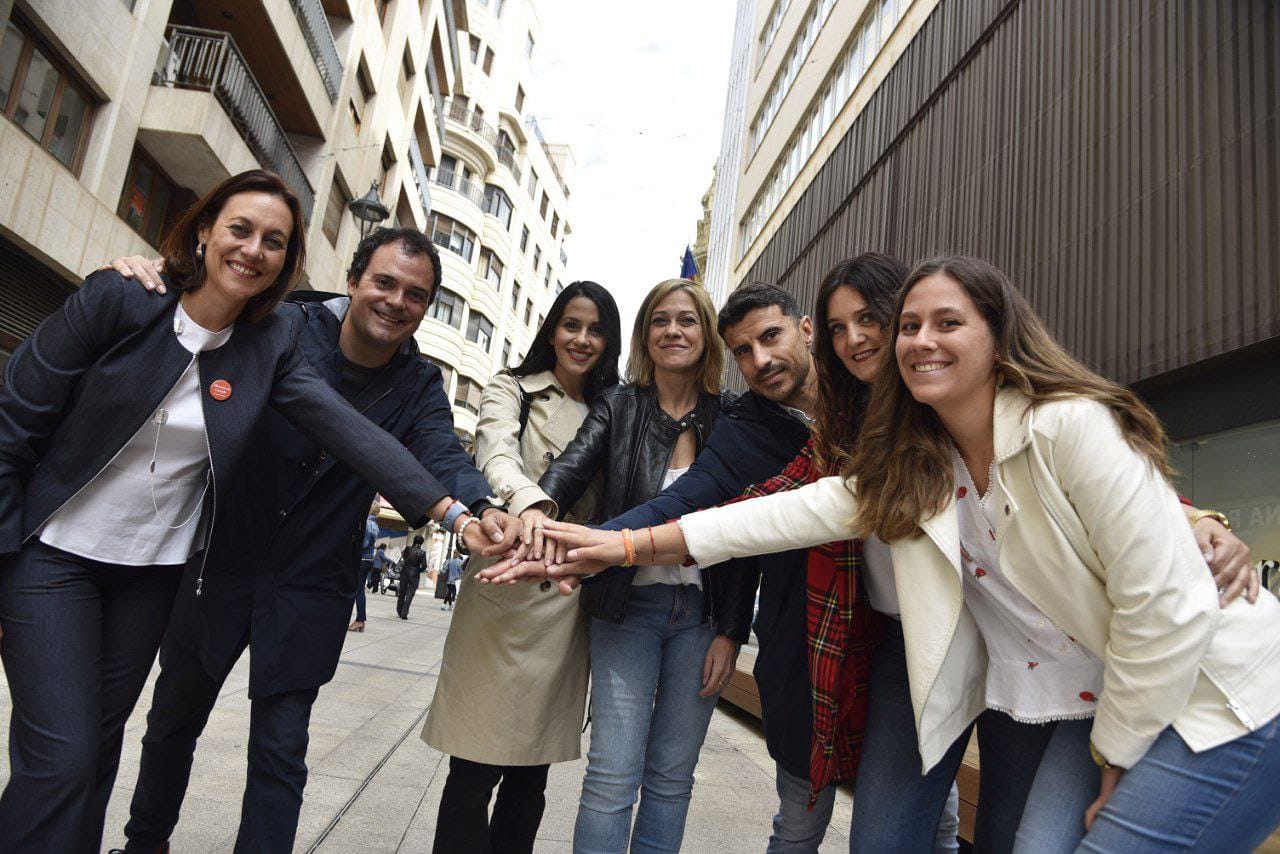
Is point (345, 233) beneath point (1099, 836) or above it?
above

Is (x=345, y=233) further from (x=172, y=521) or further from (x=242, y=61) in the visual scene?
(x=172, y=521)

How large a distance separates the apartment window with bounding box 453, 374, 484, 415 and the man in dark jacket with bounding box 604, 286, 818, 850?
38.1 meters

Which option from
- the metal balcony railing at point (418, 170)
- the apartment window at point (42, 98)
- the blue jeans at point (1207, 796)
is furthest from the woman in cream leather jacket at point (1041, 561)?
the metal balcony railing at point (418, 170)

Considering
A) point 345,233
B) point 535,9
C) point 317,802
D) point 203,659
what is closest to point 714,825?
point 317,802

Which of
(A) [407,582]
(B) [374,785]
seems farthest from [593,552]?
(A) [407,582]

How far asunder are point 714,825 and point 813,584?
247 cm

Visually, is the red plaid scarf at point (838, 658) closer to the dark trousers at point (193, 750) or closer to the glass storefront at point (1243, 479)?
the dark trousers at point (193, 750)

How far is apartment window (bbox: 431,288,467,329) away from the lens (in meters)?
39.4

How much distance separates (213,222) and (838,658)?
85.1 inches

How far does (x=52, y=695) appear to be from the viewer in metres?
2.01

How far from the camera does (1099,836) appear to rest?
1662mm

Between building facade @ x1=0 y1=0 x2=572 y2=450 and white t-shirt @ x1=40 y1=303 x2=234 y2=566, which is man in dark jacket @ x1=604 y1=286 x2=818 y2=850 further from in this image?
building facade @ x1=0 y1=0 x2=572 y2=450

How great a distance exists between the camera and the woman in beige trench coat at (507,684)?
2.61m

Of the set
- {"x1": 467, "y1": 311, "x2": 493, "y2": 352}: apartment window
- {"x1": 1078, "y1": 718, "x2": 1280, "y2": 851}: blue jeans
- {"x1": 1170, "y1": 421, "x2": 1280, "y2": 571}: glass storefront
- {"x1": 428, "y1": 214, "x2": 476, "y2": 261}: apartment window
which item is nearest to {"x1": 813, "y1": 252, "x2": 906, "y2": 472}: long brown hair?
{"x1": 1078, "y1": 718, "x2": 1280, "y2": 851}: blue jeans
